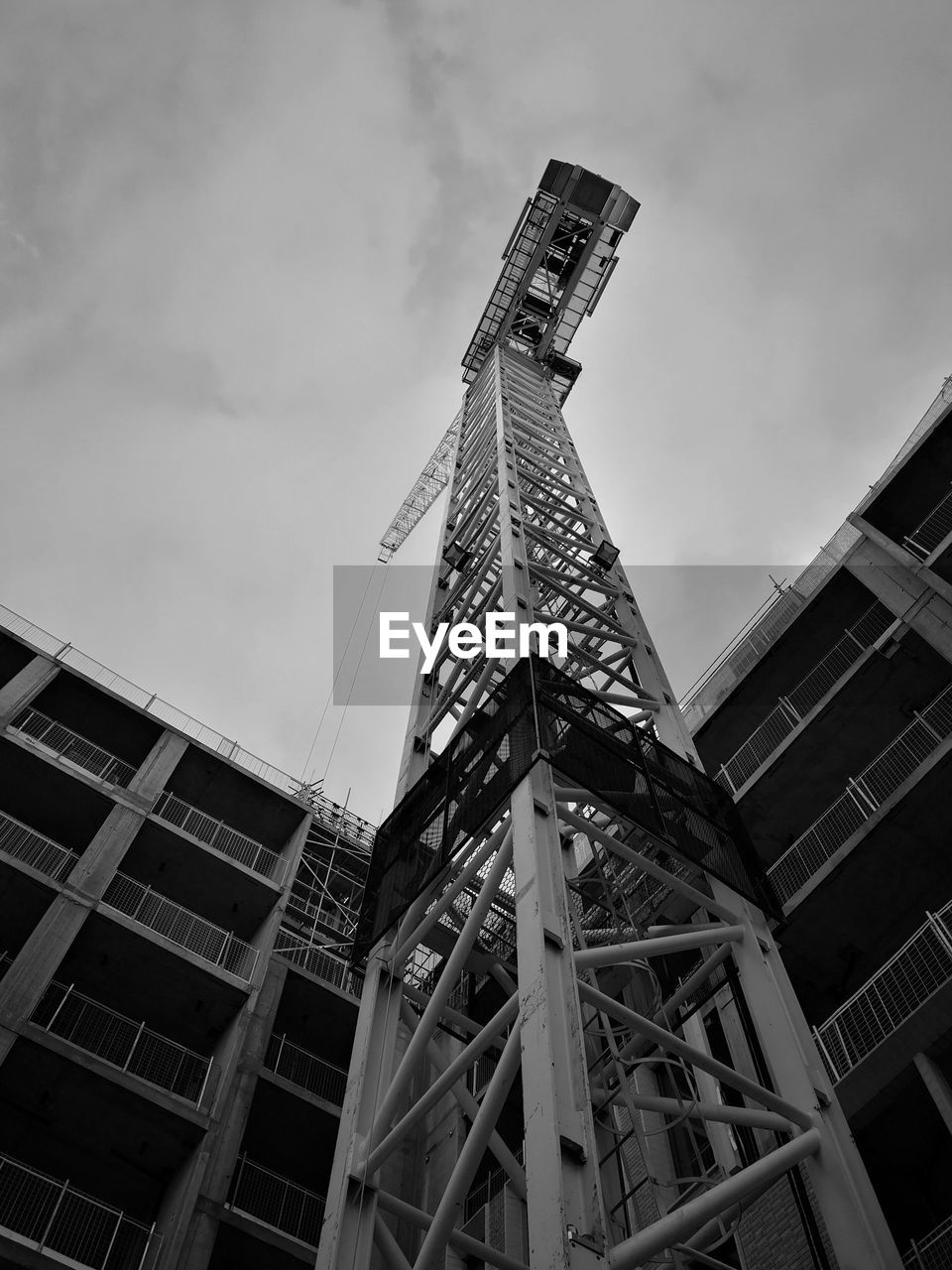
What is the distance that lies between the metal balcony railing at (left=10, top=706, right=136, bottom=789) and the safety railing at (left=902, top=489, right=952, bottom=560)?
2082cm

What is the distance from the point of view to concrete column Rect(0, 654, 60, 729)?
24.7m

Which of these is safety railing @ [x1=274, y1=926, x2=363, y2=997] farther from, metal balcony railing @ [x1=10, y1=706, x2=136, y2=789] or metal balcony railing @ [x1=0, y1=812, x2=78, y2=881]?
metal balcony railing @ [x1=10, y1=706, x2=136, y2=789]

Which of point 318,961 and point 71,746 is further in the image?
point 318,961

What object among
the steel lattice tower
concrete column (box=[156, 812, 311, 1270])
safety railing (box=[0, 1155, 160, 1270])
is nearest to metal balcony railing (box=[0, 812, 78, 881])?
concrete column (box=[156, 812, 311, 1270])

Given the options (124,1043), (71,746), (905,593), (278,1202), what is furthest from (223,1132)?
(905,593)

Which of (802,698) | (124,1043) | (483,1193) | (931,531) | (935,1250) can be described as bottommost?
(124,1043)

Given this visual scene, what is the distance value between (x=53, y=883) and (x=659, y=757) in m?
15.5

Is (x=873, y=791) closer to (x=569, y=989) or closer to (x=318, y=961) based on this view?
(x=569, y=989)

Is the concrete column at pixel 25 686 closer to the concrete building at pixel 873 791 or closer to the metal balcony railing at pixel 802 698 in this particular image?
the concrete building at pixel 873 791

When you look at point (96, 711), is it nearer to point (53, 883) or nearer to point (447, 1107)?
point (53, 883)

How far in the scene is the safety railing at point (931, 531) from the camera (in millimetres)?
21234

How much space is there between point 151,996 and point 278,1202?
5.44 m

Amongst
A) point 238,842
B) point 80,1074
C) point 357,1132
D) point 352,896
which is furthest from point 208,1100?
point 357,1132

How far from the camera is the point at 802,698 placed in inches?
912
